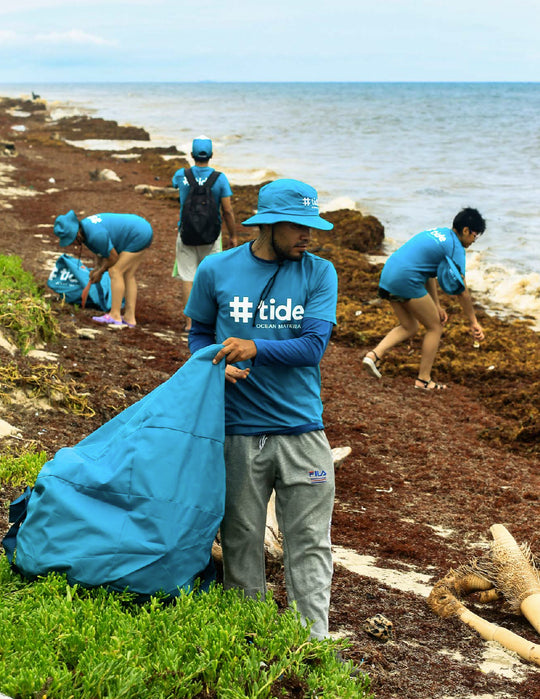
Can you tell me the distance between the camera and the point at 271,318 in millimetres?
3375

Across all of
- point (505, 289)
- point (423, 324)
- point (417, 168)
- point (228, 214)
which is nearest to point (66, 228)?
point (228, 214)

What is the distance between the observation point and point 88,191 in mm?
23250

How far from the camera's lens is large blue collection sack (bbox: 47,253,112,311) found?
977cm

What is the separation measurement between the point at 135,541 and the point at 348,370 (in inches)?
266

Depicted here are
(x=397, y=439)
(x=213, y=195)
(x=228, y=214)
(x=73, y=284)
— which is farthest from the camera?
(x=73, y=284)

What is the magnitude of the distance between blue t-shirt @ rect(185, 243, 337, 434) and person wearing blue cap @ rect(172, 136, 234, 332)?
16.4ft

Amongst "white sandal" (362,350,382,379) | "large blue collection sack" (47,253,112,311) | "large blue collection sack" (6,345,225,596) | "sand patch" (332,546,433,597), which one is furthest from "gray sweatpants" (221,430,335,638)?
"large blue collection sack" (47,253,112,311)

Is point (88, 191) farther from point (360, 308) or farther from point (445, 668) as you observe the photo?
point (445, 668)

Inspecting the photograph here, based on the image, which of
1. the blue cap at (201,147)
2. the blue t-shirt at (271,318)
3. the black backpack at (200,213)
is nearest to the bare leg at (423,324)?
the black backpack at (200,213)

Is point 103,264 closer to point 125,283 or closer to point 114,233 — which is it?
point 114,233

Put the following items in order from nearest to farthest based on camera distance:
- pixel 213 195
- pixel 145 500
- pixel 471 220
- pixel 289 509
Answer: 1. pixel 145 500
2. pixel 289 509
3. pixel 471 220
4. pixel 213 195

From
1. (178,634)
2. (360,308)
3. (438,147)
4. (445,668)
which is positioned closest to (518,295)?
(360,308)

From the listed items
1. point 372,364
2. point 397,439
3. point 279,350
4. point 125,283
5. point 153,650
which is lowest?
point 397,439

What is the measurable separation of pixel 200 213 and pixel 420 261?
2392mm
